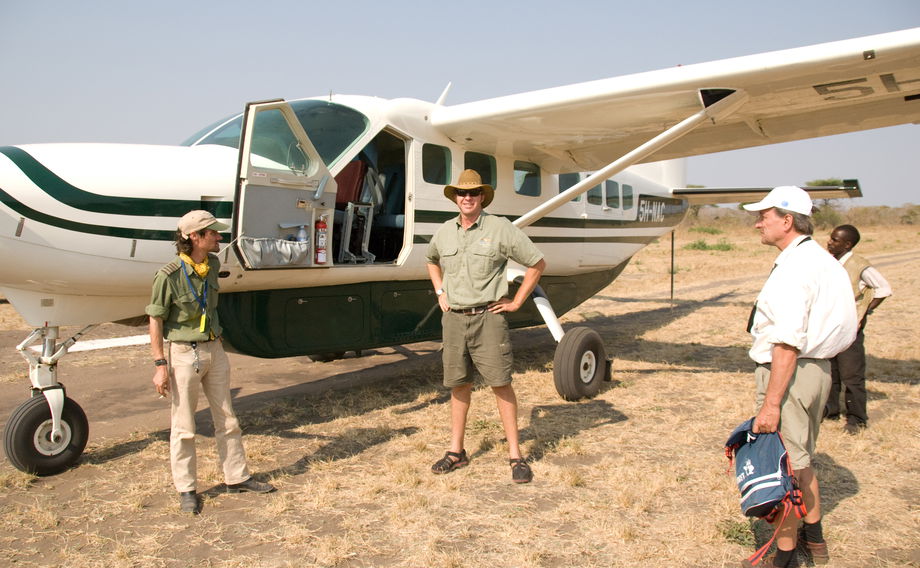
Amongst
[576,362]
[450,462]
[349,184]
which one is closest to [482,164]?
[349,184]

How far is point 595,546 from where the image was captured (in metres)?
3.19

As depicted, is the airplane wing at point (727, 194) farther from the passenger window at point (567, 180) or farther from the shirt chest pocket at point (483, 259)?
the shirt chest pocket at point (483, 259)

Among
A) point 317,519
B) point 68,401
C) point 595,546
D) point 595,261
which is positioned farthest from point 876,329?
point 68,401

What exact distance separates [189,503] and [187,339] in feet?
2.97

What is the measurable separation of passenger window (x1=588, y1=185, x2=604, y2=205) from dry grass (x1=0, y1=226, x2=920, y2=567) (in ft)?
8.00

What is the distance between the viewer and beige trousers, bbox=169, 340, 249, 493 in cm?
357

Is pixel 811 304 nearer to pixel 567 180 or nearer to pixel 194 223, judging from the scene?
pixel 194 223

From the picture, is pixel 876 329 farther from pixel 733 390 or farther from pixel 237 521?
pixel 237 521

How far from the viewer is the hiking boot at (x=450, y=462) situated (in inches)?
164

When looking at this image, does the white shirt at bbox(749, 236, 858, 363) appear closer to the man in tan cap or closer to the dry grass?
the dry grass

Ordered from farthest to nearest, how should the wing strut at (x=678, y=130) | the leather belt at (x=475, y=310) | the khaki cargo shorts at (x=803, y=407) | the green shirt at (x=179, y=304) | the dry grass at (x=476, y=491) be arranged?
the wing strut at (x=678, y=130) < the leather belt at (x=475, y=310) < the green shirt at (x=179, y=304) < the dry grass at (x=476, y=491) < the khaki cargo shorts at (x=803, y=407)

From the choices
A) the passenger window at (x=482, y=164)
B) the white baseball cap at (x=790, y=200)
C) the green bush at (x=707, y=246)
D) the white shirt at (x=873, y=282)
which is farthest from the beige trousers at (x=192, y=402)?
the green bush at (x=707, y=246)

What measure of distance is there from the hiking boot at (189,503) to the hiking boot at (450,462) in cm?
139

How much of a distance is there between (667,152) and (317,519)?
570cm
